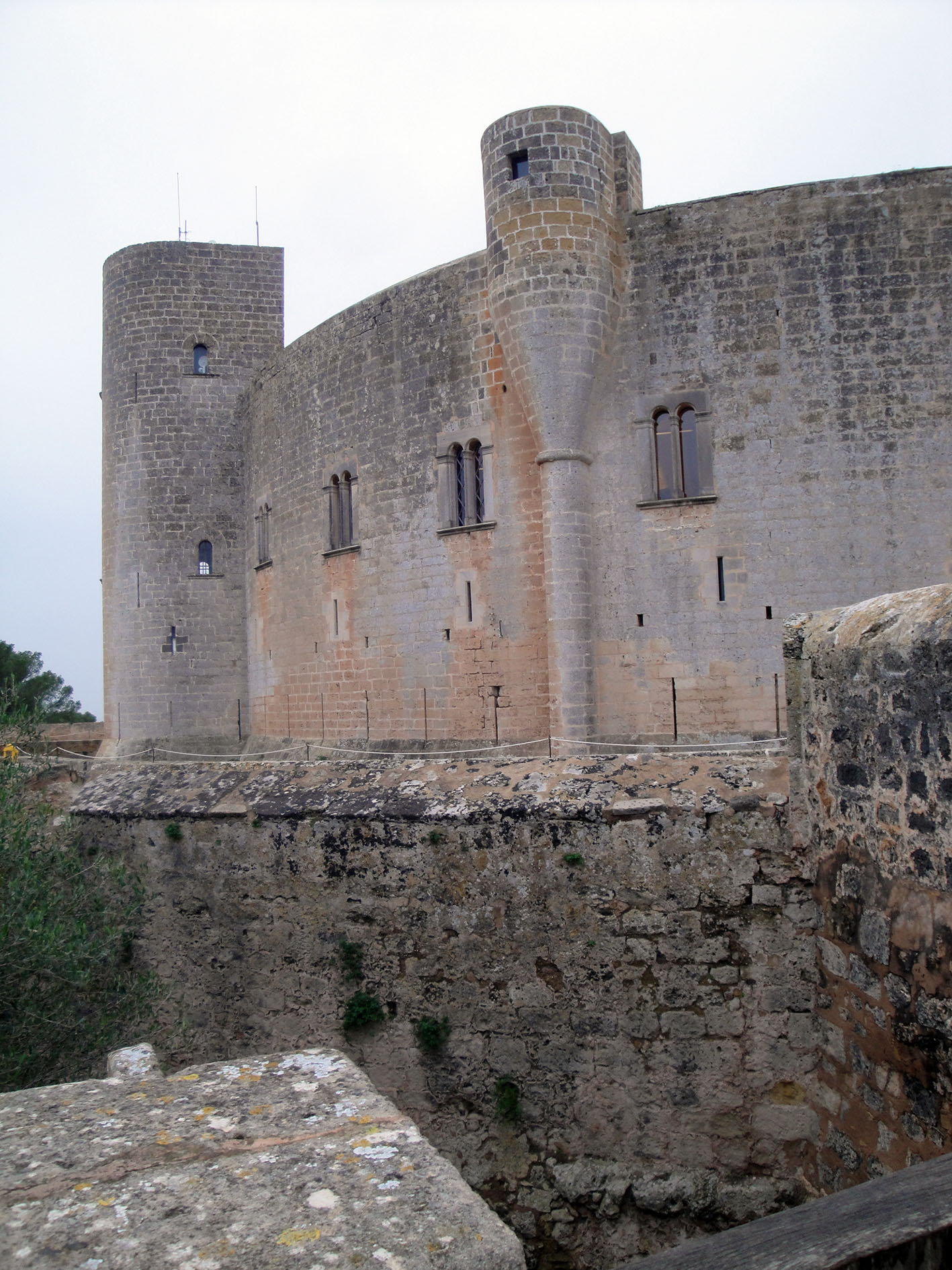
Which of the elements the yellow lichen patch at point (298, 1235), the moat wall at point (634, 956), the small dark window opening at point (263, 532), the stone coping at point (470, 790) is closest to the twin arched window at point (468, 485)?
the small dark window opening at point (263, 532)

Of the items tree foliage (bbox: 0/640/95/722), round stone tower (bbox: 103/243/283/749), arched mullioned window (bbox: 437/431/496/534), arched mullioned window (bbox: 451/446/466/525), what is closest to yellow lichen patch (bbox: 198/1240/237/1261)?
arched mullioned window (bbox: 437/431/496/534)

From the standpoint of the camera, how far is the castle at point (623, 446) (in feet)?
39.8

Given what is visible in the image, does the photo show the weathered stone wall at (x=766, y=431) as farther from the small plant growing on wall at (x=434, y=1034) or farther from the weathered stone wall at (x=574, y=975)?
the small plant growing on wall at (x=434, y=1034)

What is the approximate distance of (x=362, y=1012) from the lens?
13.8ft

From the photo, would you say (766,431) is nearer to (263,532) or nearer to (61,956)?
(263,532)

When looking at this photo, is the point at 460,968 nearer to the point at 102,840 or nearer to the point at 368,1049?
the point at 368,1049

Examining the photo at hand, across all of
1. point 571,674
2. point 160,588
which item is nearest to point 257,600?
point 160,588

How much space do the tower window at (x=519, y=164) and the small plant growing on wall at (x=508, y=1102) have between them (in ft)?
39.2

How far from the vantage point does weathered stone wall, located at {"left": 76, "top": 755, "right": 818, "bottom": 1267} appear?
381 centimetres

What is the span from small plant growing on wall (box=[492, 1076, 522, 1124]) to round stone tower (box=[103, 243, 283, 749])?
1627cm

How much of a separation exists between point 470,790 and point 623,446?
9664mm

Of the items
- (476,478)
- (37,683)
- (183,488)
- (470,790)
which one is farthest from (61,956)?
(37,683)

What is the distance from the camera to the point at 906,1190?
1.87 metres

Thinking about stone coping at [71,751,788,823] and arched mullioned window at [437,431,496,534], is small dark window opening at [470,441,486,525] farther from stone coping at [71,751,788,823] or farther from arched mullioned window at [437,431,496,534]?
stone coping at [71,751,788,823]
